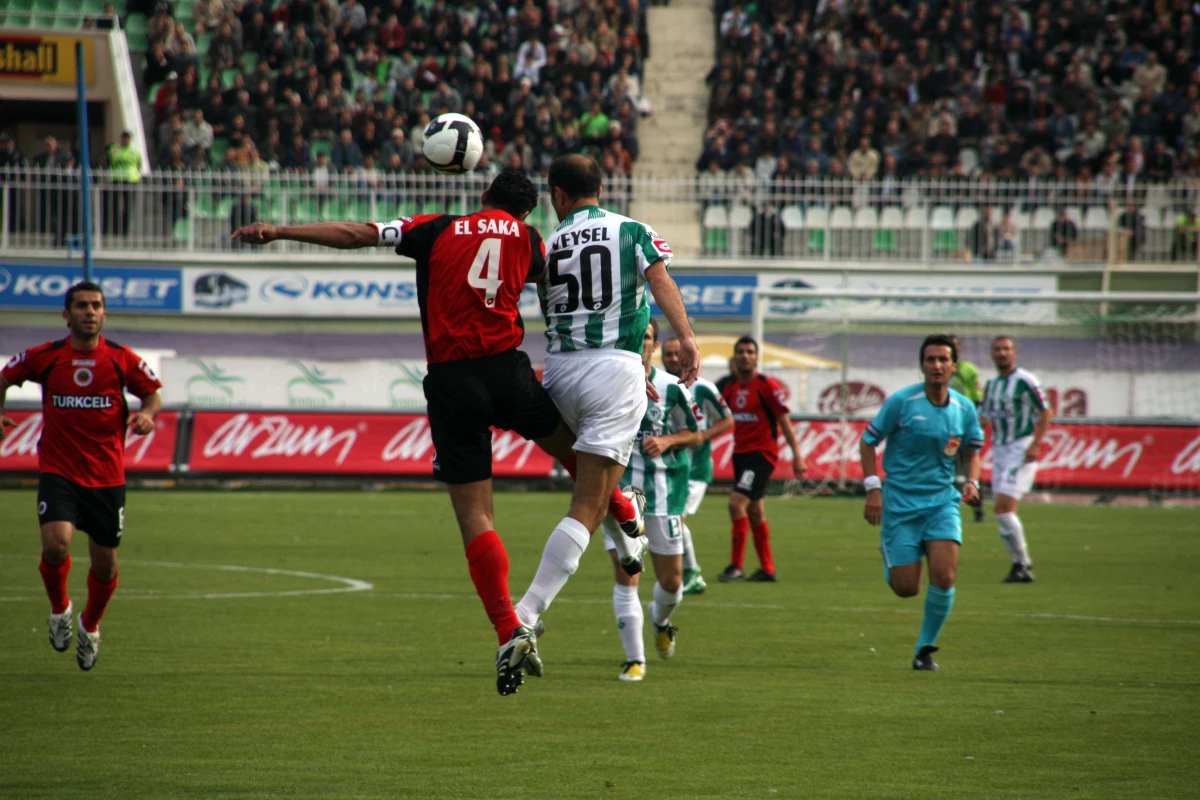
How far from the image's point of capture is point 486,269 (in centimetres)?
638

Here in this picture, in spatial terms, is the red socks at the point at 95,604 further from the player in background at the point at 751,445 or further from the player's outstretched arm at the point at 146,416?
the player in background at the point at 751,445

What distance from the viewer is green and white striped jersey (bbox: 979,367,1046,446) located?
14648mm

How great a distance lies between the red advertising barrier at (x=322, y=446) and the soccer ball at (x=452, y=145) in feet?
54.7

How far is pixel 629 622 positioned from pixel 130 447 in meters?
16.4

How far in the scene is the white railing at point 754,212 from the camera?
1073 inches

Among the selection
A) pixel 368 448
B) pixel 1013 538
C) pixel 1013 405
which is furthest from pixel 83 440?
pixel 368 448

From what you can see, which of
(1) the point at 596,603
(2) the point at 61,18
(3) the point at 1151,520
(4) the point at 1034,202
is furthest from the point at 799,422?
(2) the point at 61,18

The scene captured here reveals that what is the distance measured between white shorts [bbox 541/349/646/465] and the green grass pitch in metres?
1.43

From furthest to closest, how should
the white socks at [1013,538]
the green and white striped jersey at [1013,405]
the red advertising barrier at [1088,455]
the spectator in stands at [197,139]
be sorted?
1. the spectator in stands at [197,139]
2. the red advertising barrier at [1088,455]
3. the green and white striped jersey at [1013,405]
4. the white socks at [1013,538]

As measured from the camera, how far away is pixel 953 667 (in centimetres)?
912

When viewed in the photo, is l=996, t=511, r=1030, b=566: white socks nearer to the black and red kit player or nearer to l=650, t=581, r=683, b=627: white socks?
l=650, t=581, r=683, b=627: white socks

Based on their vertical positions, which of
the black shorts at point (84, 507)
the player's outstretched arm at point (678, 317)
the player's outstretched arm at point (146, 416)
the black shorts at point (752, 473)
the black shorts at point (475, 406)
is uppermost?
the player's outstretched arm at point (678, 317)

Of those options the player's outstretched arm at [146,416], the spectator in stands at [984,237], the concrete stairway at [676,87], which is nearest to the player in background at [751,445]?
the player's outstretched arm at [146,416]

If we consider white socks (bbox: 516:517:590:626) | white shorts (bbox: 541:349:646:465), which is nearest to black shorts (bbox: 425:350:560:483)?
white shorts (bbox: 541:349:646:465)
